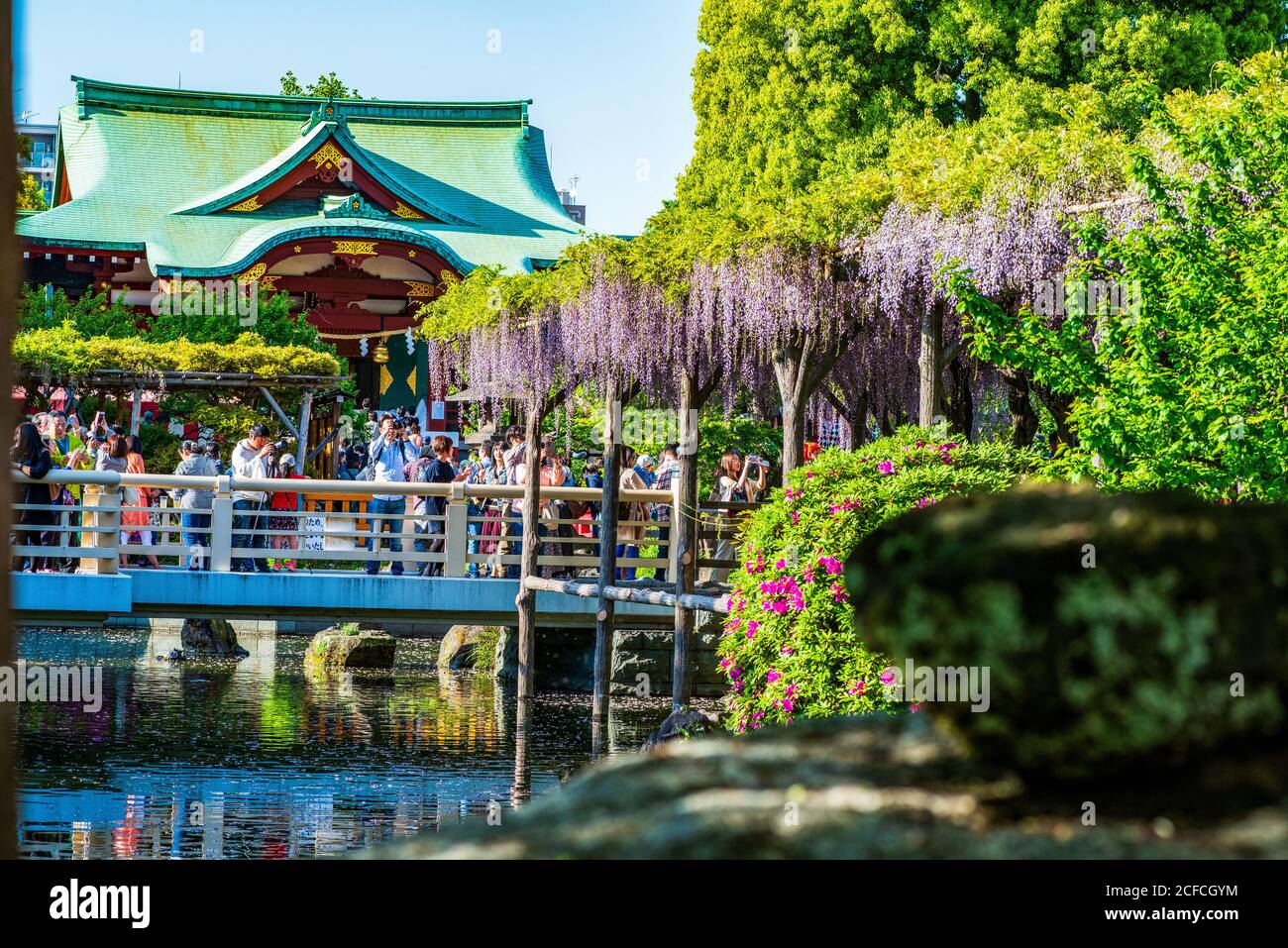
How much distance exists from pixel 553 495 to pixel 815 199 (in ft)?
18.6

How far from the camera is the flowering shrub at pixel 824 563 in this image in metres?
7.50

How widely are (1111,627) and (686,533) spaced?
1122cm

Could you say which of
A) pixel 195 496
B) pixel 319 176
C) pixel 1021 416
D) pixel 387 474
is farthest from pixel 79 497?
pixel 319 176

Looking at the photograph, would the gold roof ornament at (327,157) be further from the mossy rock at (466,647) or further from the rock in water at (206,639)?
the mossy rock at (466,647)

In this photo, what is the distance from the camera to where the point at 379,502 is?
17344 mm

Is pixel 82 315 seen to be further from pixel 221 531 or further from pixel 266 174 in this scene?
pixel 221 531

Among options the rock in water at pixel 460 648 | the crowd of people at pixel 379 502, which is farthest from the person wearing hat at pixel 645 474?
the rock in water at pixel 460 648

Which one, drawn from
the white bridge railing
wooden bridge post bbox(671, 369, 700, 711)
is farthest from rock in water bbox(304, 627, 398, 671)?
wooden bridge post bbox(671, 369, 700, 711)

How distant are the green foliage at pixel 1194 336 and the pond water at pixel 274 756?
4881mm
